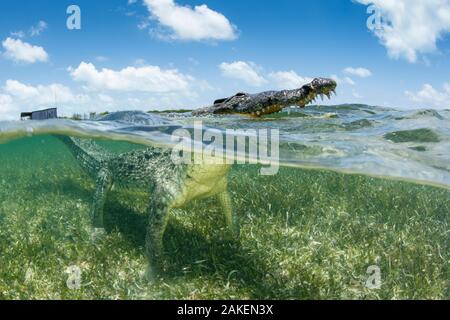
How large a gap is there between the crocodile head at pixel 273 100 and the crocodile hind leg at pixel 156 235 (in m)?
2.72

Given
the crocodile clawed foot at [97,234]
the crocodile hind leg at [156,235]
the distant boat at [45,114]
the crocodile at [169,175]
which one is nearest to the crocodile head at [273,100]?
the crocodile at [169,175]

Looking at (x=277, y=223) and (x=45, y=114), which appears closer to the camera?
(x=277, y=223)

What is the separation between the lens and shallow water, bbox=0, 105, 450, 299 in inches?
229

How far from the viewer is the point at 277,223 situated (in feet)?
24.6

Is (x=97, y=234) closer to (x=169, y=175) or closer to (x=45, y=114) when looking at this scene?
(x=169, y=175)

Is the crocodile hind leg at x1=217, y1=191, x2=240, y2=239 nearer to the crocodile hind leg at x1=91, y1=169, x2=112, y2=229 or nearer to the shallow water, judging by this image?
the shallow water

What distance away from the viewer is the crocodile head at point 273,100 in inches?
279

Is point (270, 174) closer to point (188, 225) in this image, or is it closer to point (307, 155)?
point (307, 155)

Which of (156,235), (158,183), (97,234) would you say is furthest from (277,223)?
(97,234)

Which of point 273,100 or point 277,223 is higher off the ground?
point 273,100

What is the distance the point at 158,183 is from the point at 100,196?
1870mm

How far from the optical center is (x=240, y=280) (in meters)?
5.86
